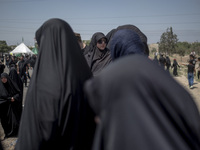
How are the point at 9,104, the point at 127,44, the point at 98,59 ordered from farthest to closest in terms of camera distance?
the point at 9,104 < the point at 98,59 < the point at 127,44

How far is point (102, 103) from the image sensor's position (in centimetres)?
87

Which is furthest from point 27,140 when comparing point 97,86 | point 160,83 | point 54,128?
point 160,83

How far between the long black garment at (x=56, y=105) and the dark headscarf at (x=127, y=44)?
23.7 inches

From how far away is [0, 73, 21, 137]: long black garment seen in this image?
16.0 feet

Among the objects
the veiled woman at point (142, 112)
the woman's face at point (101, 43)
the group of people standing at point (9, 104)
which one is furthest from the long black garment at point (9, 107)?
the veiled woman at point (142, 112)

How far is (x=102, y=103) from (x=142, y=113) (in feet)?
0.60

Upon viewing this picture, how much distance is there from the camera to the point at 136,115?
83 cm

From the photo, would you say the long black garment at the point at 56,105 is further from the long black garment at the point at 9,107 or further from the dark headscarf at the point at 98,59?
the long black garment at the point at 9,107

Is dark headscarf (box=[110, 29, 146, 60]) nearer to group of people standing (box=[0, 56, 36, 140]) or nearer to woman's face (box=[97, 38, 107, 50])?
woman's face (box=[97, 38, 107, 50])

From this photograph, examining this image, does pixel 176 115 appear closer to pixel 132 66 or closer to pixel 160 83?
pixel 160 83

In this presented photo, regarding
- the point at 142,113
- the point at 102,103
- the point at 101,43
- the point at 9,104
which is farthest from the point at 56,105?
the point at 9,104

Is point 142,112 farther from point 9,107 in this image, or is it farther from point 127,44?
point 9,107

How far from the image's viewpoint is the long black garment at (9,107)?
→ 4863 millimetres

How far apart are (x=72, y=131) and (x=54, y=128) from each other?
130mm
